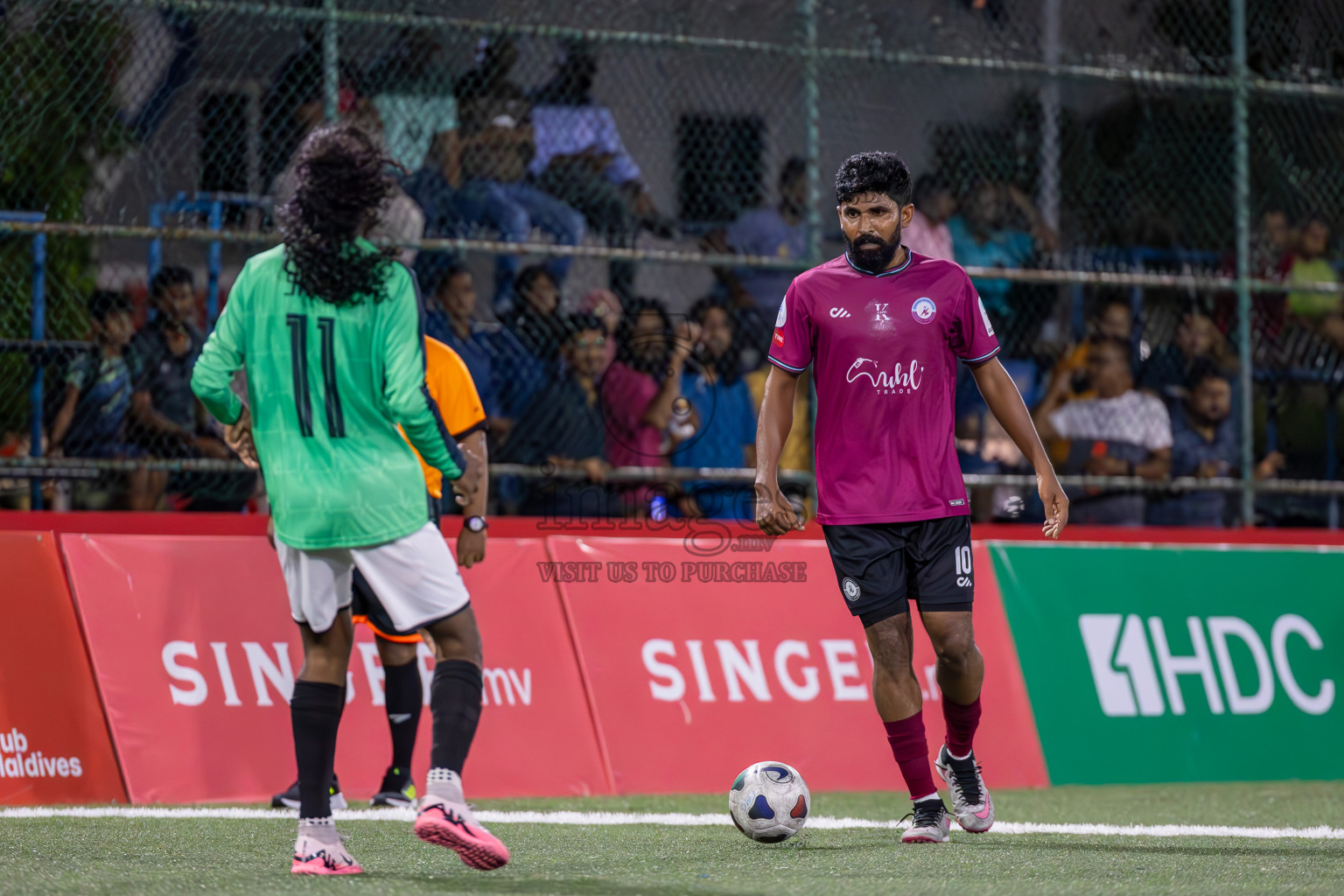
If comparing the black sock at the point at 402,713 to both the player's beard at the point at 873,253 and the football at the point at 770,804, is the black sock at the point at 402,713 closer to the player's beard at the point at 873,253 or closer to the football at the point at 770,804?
the football at the point at 770,804

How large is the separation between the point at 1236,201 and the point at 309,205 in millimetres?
6486

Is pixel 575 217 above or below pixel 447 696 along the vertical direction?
above

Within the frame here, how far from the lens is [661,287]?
8.42 m

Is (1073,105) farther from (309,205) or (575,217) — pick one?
(309,205)

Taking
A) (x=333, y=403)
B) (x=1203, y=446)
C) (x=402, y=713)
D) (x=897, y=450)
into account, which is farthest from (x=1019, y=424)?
(x=1203, y=446)

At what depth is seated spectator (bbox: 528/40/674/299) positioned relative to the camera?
8219 millimetres

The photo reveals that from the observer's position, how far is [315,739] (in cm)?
426

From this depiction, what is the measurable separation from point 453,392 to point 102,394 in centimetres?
230

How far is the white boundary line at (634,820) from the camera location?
5.57 meters

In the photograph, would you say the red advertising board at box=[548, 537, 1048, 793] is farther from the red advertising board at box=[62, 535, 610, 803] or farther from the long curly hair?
the long curly hair

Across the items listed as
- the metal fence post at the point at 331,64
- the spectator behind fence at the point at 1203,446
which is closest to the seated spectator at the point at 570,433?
the metal fence post at the point at 331,64

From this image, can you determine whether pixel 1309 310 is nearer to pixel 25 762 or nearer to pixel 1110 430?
pixel 1110 430

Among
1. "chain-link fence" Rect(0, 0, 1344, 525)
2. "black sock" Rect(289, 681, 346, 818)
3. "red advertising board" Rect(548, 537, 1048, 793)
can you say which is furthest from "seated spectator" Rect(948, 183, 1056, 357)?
"black sock" Rect(289, 681, 346, 818)

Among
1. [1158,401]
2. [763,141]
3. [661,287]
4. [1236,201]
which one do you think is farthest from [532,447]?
[1236,201]
